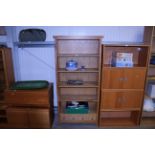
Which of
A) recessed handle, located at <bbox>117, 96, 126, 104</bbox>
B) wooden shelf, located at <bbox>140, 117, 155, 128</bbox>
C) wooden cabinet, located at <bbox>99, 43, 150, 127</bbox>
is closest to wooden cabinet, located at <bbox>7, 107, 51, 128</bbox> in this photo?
wooden cabinet, located at <bbox>99, 43, 150, 127</bbox>

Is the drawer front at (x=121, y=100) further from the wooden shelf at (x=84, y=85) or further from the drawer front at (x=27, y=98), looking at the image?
the drawer front at (x=27, y=98)

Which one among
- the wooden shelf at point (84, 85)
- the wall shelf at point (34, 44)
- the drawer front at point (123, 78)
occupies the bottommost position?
the wooden shelf at point (84, 85)

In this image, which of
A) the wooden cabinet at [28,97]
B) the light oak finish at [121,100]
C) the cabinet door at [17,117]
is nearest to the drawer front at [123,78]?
the light oak finish at [121,100]

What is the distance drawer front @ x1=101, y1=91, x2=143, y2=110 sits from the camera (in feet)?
7.80

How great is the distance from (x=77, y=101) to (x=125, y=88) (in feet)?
2.92

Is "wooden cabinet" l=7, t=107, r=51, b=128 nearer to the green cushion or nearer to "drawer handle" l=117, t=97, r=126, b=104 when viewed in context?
the green cushion

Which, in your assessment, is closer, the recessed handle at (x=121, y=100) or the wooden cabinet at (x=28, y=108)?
the wooden cabinet at (x=28, y=108)

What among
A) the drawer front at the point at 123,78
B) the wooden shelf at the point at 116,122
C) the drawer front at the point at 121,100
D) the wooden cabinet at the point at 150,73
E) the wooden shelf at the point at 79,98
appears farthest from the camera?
the wooden shelf at the point at 116,122

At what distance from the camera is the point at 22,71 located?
8.79 feet

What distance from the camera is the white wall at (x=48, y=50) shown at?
250cm

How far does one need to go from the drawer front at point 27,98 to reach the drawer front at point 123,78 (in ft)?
3.35
